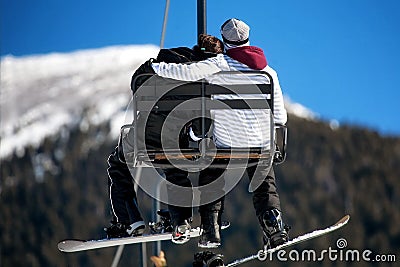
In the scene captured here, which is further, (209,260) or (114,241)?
(114,241)

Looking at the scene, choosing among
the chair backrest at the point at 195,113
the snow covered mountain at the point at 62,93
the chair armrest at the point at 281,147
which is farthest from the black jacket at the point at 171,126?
the snow covered mountain at the point at 62,93

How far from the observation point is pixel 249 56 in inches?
317

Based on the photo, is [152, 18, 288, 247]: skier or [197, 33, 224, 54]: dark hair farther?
[197, 33, 224, 54]: dark hair

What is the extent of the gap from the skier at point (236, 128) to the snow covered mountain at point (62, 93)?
5965 centimetres

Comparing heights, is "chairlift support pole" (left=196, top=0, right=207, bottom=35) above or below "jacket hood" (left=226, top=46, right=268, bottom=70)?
above

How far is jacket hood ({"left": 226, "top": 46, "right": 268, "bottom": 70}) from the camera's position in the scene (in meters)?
8.05

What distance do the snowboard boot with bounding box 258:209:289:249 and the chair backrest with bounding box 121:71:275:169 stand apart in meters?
0.36

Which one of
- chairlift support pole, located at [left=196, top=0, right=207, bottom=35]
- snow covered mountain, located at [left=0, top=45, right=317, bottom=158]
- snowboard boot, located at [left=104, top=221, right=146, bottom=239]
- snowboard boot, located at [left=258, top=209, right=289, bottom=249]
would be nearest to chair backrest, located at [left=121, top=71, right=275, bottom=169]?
snowboard boot, located at [left=258, top=209, right=289, bottom=249]

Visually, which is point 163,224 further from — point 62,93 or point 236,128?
point 62,93

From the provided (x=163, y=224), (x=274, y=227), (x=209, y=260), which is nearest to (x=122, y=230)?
(x=163, y=224)

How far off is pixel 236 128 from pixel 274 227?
2.39 feet

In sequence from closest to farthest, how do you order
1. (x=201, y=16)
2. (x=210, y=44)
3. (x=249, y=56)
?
(x=249, y=56), (x=210, y=44), (x=201, y=16)

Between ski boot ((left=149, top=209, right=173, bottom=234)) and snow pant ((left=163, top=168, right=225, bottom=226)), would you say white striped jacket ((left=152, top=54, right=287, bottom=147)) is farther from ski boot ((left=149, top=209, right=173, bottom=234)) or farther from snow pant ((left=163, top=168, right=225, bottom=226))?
ski boot ((left=149, top=209, right=173, bottom=234))

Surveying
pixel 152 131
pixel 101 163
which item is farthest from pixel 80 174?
pixel 152 131
